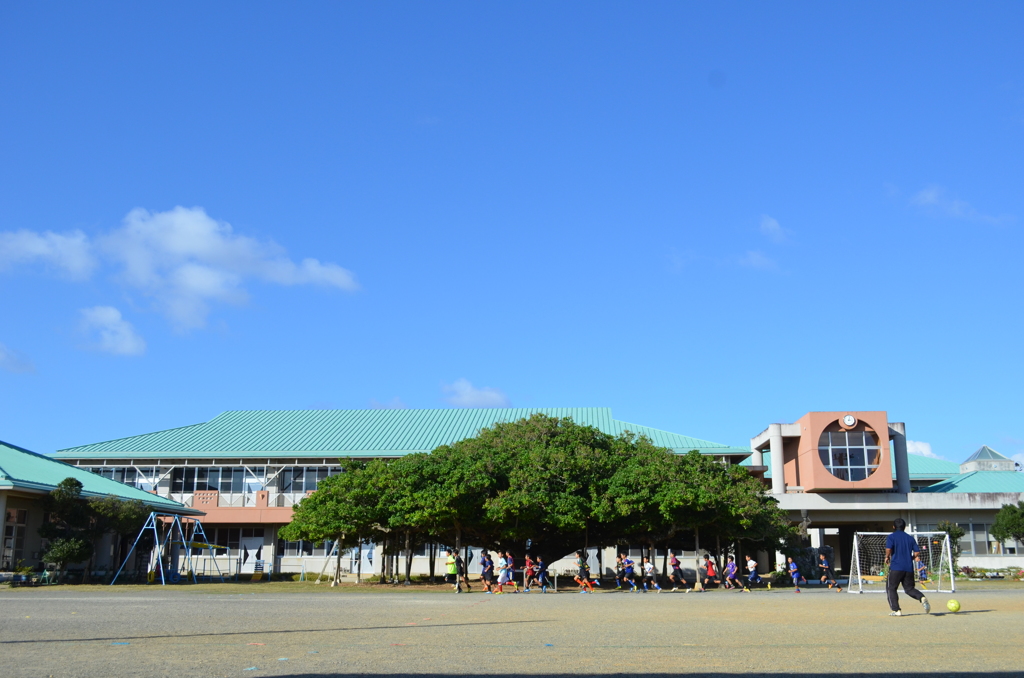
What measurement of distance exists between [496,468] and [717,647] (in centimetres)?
2194

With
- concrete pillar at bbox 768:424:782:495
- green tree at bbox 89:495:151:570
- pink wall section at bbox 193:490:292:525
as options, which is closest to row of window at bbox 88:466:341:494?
pink wall section at bbox 193:490:292:525

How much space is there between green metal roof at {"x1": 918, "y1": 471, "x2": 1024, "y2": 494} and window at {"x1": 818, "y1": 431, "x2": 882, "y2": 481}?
5.74 metres

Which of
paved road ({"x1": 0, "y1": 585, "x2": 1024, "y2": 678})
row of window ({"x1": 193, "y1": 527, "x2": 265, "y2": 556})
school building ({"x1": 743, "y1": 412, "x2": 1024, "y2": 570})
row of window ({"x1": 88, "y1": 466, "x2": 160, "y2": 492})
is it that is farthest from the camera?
row of window ({"x1": 88, "y1": 466, "x2": 160, "y2": 492})

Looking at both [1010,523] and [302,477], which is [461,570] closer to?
[302,477]

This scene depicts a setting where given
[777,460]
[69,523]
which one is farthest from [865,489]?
[69,523]

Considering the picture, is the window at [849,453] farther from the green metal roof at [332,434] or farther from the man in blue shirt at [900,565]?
the man in blue shirt at [900,565]

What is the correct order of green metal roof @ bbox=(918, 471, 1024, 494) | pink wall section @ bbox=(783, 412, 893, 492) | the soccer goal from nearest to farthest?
the soccer goal
pink wall section @ bbox=(783, 412, 893, 492)
green metal roof @ bbox=(918, 471, 1024, 494)

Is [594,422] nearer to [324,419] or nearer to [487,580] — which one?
[324,419]

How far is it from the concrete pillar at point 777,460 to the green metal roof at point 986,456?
37.3 ft

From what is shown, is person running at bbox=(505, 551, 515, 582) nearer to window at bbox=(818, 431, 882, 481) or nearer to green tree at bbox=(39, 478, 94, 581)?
green tree at bbox=(39, 478, 94, 581)

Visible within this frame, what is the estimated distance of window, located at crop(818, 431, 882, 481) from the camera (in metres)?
48.8

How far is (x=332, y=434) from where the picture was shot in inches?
2080

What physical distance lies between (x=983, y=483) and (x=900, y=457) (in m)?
6.44

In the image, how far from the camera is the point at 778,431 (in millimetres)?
51062
